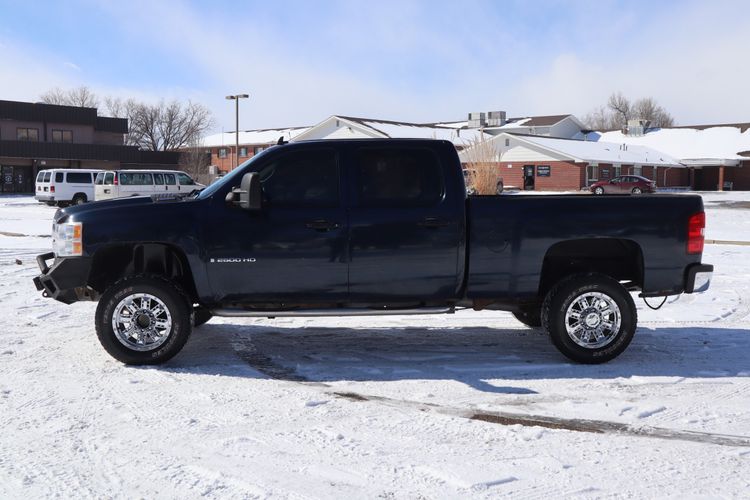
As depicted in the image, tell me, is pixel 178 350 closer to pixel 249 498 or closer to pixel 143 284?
pixel 143 284

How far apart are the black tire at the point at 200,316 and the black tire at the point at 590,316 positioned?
124 inches

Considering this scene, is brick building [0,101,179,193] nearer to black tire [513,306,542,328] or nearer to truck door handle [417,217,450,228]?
black tire [513,306,542,328]

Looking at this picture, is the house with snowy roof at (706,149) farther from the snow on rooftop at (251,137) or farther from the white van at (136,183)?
the white van at (136,183)

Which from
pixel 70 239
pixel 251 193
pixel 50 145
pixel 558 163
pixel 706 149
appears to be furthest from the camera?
pixel 706 149

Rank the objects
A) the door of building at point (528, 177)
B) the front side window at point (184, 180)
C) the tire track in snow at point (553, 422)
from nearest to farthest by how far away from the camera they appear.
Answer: the tire track in snow at point (553, 422) → the front side window at point (184, 180) → the door of building at point (528, 177)

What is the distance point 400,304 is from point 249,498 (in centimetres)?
295


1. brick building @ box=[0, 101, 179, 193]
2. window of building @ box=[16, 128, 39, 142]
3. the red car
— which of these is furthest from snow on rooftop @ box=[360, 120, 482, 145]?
window of building @ box=[16, 128, 39, 142]

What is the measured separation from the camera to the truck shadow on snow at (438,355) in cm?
612

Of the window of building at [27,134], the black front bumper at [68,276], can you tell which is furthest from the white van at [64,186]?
the black front bumper at [68,276]

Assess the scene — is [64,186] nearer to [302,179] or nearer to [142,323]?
[142,323]

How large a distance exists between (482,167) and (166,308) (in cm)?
1836

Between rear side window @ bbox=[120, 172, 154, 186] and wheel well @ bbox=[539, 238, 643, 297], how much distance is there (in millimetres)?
26453

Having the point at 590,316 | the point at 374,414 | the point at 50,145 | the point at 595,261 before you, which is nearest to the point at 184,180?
the point at 50,145

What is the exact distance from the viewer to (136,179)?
30391 millimetres
